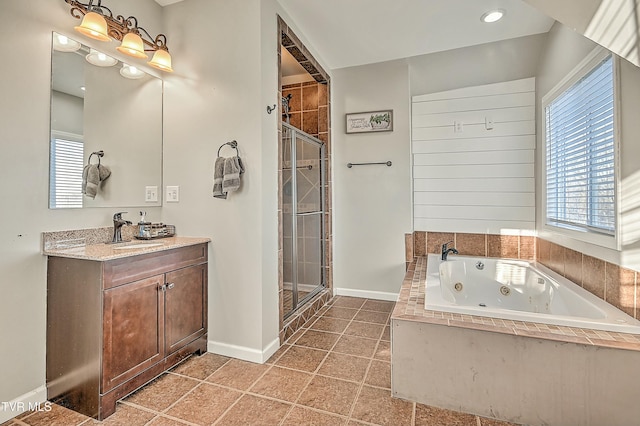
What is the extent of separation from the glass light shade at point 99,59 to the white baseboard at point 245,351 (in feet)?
6.73

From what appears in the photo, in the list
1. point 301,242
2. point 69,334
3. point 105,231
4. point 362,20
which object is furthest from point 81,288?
point 362,20

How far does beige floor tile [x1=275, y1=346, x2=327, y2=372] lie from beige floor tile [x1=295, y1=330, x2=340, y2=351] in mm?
69

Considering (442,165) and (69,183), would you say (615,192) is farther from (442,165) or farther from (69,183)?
(69,183)

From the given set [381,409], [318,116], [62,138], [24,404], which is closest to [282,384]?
[381,409]

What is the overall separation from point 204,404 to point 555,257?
276 centimetres

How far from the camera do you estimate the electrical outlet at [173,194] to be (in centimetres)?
237

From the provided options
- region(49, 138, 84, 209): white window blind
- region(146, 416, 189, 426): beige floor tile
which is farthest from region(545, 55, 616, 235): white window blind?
region(49, 138, 84, 209): white window blind

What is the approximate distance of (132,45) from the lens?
199cm

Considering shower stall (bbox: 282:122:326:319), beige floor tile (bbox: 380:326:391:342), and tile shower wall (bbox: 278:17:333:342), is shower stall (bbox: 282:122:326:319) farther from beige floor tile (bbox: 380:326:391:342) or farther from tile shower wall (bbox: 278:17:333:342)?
beige floor tile (bbox: 380:326:391:342)

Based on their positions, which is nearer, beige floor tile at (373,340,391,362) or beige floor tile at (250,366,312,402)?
beige floor tile at (250,366,312,402)

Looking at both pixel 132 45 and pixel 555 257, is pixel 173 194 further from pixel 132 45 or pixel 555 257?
pixel 555 257

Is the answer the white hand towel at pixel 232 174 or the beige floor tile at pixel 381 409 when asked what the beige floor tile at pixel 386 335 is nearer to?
the beige floor tile at pixel 381 409

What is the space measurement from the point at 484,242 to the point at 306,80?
2.69 metres

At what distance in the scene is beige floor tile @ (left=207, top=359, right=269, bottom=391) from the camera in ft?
6.14
